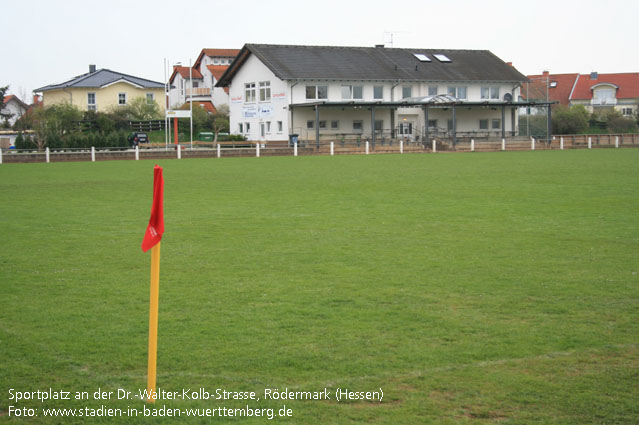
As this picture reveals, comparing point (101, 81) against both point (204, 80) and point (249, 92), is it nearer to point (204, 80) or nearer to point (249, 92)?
point (204, 80)

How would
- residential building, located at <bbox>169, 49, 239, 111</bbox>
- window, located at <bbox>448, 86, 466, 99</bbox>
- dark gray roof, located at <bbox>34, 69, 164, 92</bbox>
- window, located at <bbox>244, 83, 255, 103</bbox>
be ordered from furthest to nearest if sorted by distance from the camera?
residential building, located at <bbox>169, 49, 239, 111</bbox> < dark gray roof, located at <bbox>34, 69, 164, 92</bbox> < window, located at <bbox>448, 86, 466, 99</bbox> < window, located at <bbox>244, 83, 255, 103</bbox>

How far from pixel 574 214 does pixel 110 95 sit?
77.6m

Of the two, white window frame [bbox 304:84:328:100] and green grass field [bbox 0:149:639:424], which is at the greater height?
white window frame [bbox 304:84:328:100]

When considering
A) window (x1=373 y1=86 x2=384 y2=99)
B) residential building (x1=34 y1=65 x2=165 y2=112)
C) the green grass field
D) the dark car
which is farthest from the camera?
residential building (x1=34 y1=65 x2=165 y2=112)

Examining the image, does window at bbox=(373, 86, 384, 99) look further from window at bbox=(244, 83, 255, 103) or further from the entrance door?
window at bbox=(244, 83, 255, 103)

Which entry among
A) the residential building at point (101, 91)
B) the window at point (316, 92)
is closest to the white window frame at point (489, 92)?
the window at point (316, 92)

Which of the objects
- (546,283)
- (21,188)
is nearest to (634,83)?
(21,188)

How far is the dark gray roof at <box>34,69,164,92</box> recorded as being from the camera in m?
85.3

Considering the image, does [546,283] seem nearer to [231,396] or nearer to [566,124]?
[231,396]

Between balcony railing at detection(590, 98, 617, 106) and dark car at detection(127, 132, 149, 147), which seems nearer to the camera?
dark car at detection(127, 132, 149, 147)

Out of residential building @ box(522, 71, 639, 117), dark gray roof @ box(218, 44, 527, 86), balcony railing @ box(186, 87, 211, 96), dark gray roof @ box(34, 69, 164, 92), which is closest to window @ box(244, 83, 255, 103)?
dark gray roof @ box(218, 44, 527, 86)

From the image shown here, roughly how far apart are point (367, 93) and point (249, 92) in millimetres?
10588

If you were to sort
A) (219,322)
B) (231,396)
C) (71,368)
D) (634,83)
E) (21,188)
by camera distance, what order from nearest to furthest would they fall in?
(231,396) → (71,368) → (219,322) → (21,188) → (634,83)

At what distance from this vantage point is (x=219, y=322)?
7.77 metres
